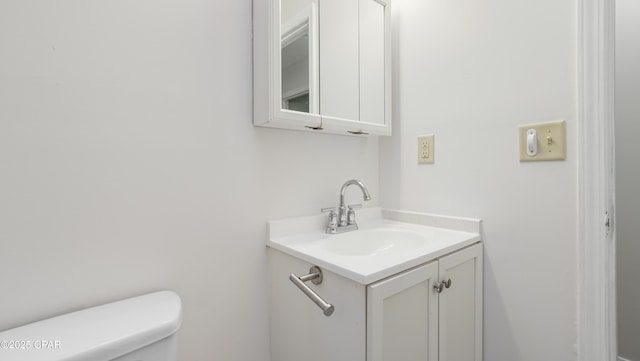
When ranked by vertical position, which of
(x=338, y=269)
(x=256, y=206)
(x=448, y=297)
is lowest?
(x=448, y=297)

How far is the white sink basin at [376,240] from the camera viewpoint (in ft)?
2.40

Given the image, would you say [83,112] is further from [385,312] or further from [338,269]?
[385,312]

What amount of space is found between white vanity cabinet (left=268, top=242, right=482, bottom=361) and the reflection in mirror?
→ 0.55m

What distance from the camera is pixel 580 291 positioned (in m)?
0.84

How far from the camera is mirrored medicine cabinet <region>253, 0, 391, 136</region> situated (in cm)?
91

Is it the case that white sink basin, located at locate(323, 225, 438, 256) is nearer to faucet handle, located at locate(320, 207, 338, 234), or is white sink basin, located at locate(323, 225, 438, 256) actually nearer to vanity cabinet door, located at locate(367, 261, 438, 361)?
faucet handle, located at locate(320, 207, 338, 234)

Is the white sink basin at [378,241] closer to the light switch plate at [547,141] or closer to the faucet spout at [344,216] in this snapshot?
the faucet spout at [344,216]

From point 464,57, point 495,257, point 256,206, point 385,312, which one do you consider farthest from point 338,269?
point 464,57

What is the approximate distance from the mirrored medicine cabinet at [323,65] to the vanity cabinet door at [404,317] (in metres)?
0.60

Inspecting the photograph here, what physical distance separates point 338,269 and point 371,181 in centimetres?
74

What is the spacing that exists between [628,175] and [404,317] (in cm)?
152

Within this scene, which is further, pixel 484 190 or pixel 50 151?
pixel 484 190

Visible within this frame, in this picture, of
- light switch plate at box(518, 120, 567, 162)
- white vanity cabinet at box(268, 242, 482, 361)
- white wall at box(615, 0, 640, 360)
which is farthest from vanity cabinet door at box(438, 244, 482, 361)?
white wall at box(615, 0, 640, 360)

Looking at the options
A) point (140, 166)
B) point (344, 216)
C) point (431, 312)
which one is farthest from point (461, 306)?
point (140, 166)
